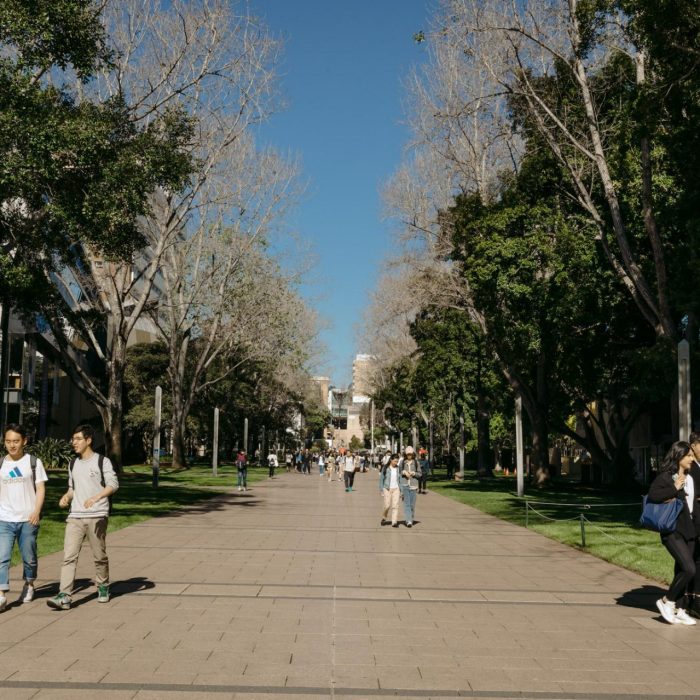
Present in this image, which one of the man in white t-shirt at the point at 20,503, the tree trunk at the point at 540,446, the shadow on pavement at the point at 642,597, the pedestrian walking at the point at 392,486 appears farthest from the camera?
the tree trunk at the point at 540,446

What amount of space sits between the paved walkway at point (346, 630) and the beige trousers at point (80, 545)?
289 millimetres

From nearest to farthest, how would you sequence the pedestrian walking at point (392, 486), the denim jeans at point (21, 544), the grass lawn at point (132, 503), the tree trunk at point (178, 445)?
the denim jeans at point (21, 544), the grass lawn at point (132, 503), the pedestrian walking at point (392, 486), the tree trunk at point (178, 445)

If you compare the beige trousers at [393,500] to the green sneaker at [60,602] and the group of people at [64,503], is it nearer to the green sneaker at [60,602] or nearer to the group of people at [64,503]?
the group of people at [64,503]

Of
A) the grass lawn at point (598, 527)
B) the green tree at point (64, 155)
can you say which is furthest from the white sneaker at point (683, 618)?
the green tree at point (64, 155)

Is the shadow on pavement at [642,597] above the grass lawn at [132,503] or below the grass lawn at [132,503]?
below

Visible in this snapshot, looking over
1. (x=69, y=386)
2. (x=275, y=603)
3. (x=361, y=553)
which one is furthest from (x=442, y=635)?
(x=69, y=386)

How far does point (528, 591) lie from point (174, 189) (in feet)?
42.4

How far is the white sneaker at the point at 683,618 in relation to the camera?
8.16 m

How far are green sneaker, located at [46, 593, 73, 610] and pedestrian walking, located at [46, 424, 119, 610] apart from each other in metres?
0.05

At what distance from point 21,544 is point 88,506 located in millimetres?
757

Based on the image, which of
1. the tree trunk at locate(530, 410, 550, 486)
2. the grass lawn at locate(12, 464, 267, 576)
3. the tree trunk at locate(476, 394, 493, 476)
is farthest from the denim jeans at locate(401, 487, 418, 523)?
the tree trunk at locate(476, 394, 493, 476)

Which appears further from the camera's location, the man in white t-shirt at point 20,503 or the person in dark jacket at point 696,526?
the man in white t-shirt at point 20,503

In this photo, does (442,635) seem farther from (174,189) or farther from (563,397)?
(563,397)

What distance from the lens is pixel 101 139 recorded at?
1791 cm
